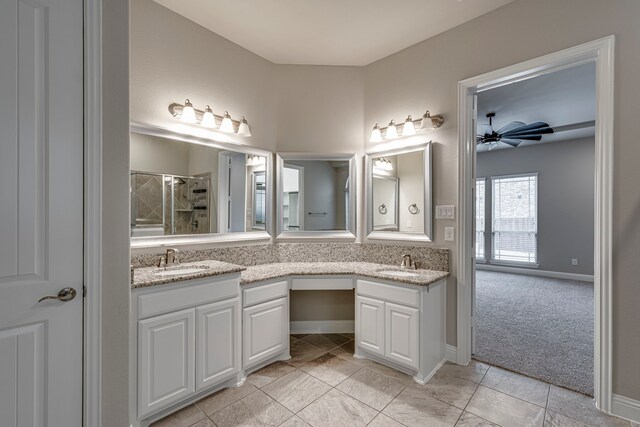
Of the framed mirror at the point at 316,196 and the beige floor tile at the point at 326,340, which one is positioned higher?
the framed mirror at the point at 316,196

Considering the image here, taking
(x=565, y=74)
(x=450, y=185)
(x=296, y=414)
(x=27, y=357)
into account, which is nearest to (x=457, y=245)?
(x=450, y=185)

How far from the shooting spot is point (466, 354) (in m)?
2.53

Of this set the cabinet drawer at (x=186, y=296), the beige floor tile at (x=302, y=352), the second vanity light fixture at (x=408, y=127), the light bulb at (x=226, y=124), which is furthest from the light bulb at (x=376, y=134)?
the beige floor tile at (x=302, y=352)

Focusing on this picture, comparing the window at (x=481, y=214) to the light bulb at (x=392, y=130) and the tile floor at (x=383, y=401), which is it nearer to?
the light bulb at (x=392, y=130)

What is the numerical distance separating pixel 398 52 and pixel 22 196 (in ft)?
10.1

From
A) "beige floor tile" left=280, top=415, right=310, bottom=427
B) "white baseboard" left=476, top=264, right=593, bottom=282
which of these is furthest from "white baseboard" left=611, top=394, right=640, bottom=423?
"white baseboard" left=476, top=264, right=593, bottom=282

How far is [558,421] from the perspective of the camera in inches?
71.8

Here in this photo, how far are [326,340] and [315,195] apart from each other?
150 cm

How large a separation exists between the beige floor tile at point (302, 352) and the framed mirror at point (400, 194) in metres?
1.23

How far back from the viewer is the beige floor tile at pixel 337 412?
181 centimetres

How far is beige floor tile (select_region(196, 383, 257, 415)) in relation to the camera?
1956 millimetres

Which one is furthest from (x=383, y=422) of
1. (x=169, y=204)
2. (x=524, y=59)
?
(x=524, y=59)

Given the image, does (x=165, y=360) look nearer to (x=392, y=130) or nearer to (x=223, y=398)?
(x=223, y=398)

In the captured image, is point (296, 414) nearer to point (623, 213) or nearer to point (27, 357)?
point (27, 357)
